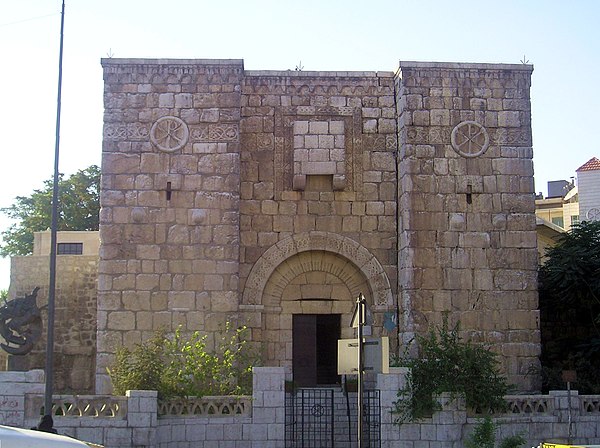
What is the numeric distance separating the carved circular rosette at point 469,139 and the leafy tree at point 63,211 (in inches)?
868

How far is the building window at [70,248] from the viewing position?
87.9 ft

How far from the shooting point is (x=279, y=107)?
→ 1984cm

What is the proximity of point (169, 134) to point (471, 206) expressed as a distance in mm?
6604

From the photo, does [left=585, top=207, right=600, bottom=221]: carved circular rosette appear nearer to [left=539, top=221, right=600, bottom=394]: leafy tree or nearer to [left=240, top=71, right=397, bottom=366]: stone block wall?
[left=539, top=221, right=600, bottom=394]: leafy tree

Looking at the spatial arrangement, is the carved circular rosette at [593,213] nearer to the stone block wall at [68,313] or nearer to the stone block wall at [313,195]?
the stone block wall at [313,195]

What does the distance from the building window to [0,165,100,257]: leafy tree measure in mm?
10833

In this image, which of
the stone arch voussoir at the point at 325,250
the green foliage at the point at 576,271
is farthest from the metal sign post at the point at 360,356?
the green foliage at the point at 576,271

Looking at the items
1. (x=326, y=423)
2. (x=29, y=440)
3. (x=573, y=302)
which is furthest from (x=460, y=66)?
(x=29, y=440)

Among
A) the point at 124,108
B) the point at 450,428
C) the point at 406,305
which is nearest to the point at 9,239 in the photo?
the point at 124,108

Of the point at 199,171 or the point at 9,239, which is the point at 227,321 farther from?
the point at 9,239

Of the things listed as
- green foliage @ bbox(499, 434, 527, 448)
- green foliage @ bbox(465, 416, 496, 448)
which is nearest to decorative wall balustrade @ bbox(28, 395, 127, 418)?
green foliage @ bbox(465, 416, 496, 448)

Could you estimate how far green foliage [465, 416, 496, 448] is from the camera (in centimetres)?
1452

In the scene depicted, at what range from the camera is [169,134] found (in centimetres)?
1931

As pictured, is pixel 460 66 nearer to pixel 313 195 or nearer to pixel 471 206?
pixel 471 206
